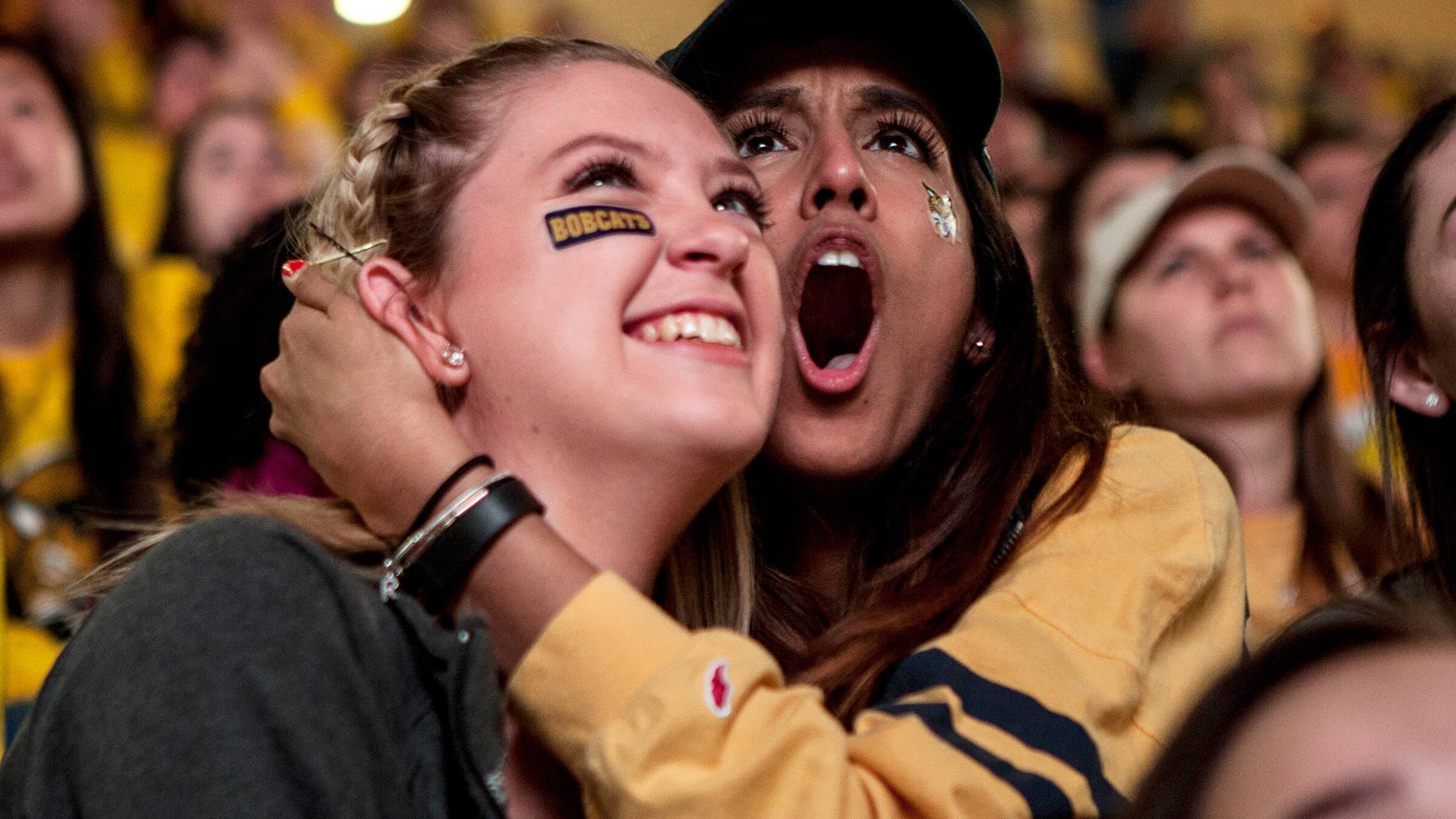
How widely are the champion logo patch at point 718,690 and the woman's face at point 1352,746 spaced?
455 millimetres

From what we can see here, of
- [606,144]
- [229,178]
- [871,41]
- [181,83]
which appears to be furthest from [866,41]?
[181,83]

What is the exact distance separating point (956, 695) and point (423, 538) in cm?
47

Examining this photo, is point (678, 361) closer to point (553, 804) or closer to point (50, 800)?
point (553, 804)

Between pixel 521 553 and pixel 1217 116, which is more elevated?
pixel 521 553

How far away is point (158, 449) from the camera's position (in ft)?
8.14

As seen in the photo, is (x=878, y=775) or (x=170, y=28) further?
(x=170, y=28)

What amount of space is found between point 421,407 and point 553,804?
1.24ft

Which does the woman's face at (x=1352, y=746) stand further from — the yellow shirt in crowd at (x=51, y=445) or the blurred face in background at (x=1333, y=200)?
the blurred face in background at (x=1333, y=200)

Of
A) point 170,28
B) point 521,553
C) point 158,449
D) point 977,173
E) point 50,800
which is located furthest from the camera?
point 170,28

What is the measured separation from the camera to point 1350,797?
609mm

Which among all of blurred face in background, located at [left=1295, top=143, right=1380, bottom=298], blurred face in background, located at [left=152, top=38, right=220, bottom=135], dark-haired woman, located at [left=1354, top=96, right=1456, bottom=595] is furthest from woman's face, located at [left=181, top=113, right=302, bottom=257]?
blurred face in background, located at [left=1295, top=143, right=1380, bottom=298]

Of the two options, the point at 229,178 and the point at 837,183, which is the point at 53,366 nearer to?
the point at 229,178

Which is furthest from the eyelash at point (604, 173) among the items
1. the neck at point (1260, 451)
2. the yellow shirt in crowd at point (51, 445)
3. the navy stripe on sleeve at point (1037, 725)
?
the neck at point (1260, 451)

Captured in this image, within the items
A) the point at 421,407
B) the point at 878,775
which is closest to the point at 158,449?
the point at 421,407
